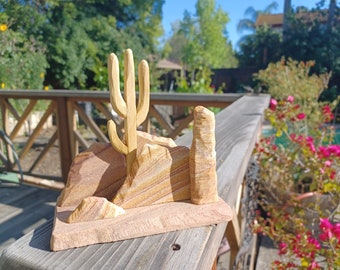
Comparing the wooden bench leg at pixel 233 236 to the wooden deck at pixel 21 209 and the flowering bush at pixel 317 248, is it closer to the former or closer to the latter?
the flowering bush at pixel 317 248

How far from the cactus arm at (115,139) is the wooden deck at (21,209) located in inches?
31.5

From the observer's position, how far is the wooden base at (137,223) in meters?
0.43

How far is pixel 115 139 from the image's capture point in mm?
531

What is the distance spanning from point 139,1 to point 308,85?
8.05 metres

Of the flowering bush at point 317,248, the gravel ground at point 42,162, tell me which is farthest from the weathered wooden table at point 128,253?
the gravel ground at point 42,162

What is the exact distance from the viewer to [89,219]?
0.47m

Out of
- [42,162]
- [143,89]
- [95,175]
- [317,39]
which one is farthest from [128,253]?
[317,39]

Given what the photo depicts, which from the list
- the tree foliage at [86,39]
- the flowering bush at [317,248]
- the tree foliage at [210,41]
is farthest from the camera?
the tree foliage at [210,41]

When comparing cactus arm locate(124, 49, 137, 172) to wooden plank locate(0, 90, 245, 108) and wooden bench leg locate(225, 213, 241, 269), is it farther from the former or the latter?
wooden plank locate(0, 90, 245, 108)

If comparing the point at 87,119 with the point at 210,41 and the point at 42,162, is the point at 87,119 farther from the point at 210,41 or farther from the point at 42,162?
the point at 210,41

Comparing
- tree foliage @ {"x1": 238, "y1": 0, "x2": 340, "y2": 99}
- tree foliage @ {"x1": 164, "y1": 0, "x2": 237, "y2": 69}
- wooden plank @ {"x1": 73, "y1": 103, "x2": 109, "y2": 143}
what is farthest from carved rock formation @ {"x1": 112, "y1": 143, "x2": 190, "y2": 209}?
tree foliage @ {"x1": 164, "y1": 0, "x2": 237, "y2": 69}

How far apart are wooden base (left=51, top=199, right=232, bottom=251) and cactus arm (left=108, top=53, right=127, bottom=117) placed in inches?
7.1

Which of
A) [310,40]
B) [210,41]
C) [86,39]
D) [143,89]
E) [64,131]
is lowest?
[64,131]

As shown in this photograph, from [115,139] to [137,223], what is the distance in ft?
0.50
